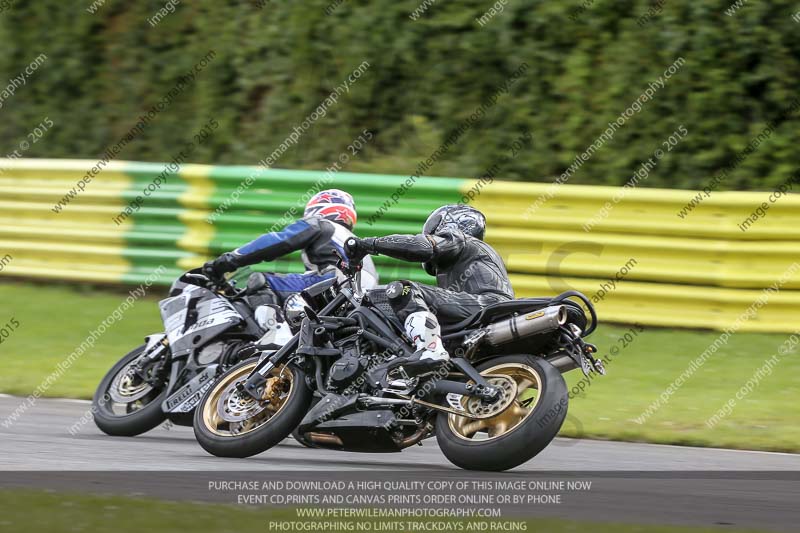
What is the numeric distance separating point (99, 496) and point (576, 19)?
349 inches

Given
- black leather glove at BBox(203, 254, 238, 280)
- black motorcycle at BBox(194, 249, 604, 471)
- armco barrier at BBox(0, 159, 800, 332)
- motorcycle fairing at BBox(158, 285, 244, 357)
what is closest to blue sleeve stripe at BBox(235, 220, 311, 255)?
black leather glove at BBox(203, 254, 238, 280)

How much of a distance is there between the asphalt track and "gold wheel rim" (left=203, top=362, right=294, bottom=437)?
0.67ft

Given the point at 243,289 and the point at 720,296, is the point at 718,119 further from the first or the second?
the point at 243,289

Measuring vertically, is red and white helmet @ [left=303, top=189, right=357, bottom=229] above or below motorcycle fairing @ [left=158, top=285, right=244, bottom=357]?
above

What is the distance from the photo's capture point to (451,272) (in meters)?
7.27

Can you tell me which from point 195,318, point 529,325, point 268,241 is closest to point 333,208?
point 268,241

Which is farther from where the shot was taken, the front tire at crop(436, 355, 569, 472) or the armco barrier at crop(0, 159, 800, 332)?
the armco barrier at crop(0, 159, 800, 332)

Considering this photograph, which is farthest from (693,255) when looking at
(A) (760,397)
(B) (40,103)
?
(B) (40,103)

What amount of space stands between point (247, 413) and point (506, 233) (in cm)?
489

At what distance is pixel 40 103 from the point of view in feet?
57.9

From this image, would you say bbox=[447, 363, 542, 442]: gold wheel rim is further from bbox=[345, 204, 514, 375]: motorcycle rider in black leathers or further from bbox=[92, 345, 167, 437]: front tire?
bbox=[92, 345, 167, 437]: front tire

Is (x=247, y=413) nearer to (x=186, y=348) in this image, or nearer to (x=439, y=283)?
(x=186, y=348)

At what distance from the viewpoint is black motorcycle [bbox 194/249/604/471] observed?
647cm

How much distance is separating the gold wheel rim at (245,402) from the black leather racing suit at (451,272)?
0.82 metres
